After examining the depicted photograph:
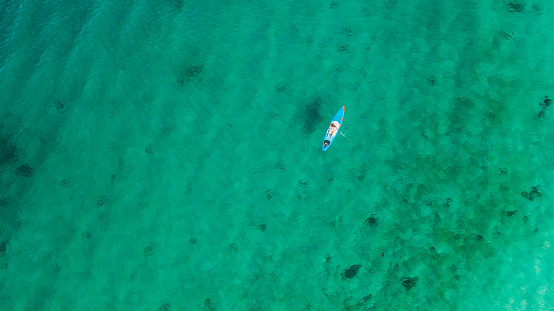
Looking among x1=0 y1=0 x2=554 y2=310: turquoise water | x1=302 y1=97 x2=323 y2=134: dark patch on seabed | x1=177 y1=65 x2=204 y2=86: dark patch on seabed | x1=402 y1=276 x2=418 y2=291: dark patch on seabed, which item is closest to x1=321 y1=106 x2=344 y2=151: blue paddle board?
x1=0 y1=0 x2=554 y2=310: turquoise water

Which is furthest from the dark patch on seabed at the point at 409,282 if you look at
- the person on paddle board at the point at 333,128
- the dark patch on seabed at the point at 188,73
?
the dark patch on seabed at the point at 188,73

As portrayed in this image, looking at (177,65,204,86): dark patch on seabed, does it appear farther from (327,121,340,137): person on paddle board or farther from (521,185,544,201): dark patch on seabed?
(521,185,544,201): dark patch on seabed

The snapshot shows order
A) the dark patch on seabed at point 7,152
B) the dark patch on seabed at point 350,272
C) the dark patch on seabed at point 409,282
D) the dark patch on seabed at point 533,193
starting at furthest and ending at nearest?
1. the dark patch on seabed at point 7,152
2. the dark patch on seabed at point 533,193
3. the dark patch on seabed at point 350,272
4. the dark patch on seabed at point 409,282

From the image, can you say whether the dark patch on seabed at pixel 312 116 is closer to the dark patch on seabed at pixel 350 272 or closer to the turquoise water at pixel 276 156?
the turquoise water at pixel 276 156

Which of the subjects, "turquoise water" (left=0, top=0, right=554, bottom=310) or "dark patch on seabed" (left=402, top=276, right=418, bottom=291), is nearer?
"dark patch on seabed" (left=402, top=276, right=418, bottom=291)

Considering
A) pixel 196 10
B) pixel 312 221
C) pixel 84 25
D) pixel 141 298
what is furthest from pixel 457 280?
pixel 84 25
